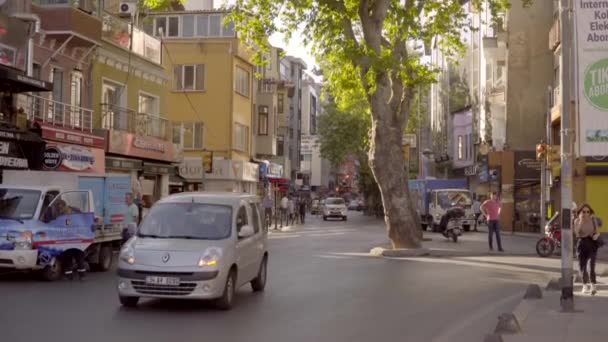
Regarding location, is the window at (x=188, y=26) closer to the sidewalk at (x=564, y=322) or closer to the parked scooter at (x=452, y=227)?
the parked scooter at (x=452, y=227)

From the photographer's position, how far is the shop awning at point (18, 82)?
71.2ft

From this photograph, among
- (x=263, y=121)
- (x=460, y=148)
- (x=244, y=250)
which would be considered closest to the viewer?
(x=244, y=250)

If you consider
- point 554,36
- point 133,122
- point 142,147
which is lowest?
point 142,147

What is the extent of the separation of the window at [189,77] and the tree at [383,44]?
21.0m

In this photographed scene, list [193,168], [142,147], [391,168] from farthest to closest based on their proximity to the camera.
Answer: [193,168] < [142,147] < [391,168]

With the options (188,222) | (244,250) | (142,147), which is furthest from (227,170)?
(188,222)

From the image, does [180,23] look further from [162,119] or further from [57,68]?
[57,68]

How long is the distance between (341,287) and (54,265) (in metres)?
5.77

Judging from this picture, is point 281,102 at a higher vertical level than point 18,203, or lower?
higher

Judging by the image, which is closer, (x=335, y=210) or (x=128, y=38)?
(x=128, y=38)

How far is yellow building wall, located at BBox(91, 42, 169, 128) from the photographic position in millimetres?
29672

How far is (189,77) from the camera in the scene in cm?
4759

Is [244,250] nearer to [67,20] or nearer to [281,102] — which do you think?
[67,20]

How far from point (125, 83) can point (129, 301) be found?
21.2 m
